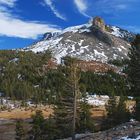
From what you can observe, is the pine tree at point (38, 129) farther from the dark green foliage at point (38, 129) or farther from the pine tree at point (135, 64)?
the pine tree at point (135, 64)

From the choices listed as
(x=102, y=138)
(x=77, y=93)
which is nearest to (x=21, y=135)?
(x=77, y=93)

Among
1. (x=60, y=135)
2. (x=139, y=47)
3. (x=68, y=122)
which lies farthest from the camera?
(x=60, y=135)

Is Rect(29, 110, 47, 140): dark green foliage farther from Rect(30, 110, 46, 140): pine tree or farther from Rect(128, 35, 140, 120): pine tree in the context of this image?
Rect(128, 35, 140, 120): pine tree

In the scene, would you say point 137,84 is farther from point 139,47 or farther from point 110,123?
point 110,123

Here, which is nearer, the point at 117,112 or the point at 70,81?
the point at 70,81

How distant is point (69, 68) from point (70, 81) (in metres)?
2.21

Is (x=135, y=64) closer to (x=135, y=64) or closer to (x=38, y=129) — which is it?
(x=135, y=64)

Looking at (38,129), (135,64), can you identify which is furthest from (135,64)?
(38,129)

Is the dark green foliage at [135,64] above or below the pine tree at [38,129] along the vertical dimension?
above

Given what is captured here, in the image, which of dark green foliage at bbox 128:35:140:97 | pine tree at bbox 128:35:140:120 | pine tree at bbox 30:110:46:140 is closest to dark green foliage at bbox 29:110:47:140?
pine tree at bbox 30:110:46:140

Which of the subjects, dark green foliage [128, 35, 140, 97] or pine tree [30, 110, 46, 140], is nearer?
dark green foliage [128, 35, 140, 97]

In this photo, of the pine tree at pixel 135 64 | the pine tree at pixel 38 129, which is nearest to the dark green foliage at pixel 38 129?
the pine tree at pixel 38 129

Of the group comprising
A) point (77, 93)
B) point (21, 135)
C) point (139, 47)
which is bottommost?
point (21, 135)

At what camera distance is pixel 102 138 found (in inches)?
2195
